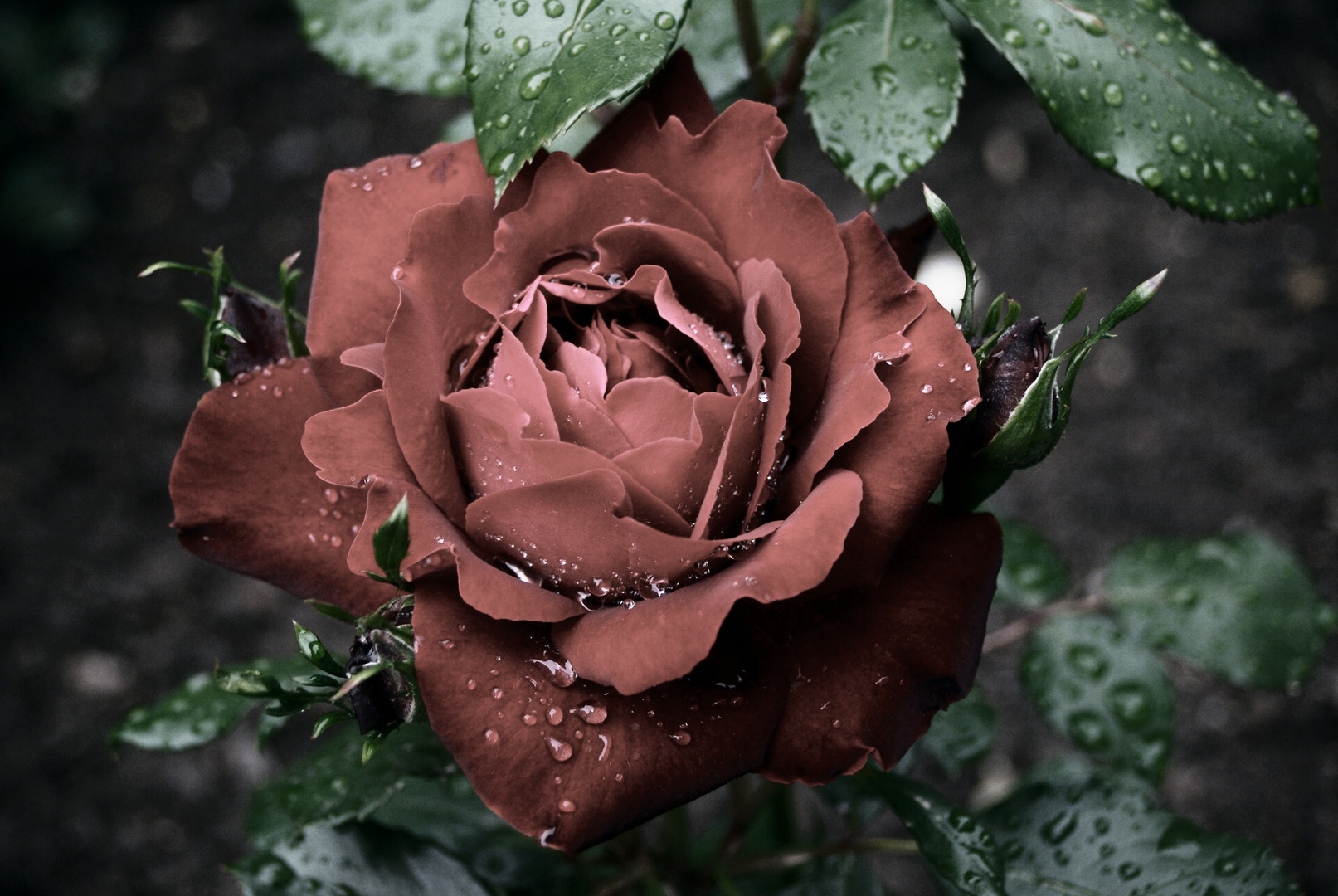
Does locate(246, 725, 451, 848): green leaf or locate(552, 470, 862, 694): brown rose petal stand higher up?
locate(552, 470, 862, 694): brown rose petal

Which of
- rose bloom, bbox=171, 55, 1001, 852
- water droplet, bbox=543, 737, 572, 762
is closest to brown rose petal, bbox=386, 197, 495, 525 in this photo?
rose bloom, bbox=171, 55, 1001, 852

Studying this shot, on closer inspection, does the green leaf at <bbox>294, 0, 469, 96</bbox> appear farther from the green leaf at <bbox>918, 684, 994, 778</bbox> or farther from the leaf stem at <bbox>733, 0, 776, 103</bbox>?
the green leaf at <bbox>918, 684, 994, 778</bbox>

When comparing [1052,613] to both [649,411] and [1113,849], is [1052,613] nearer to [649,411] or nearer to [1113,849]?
[1113,849]

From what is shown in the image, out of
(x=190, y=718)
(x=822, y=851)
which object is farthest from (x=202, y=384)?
(x=822, y=851)

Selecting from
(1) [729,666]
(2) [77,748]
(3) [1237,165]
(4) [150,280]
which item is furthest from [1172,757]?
(4) [150,280]

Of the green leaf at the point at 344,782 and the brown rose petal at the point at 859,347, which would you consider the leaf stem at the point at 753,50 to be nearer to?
the brown rose petal at the point at 859,347

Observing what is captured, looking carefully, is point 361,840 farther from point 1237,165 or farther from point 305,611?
point 305,611
